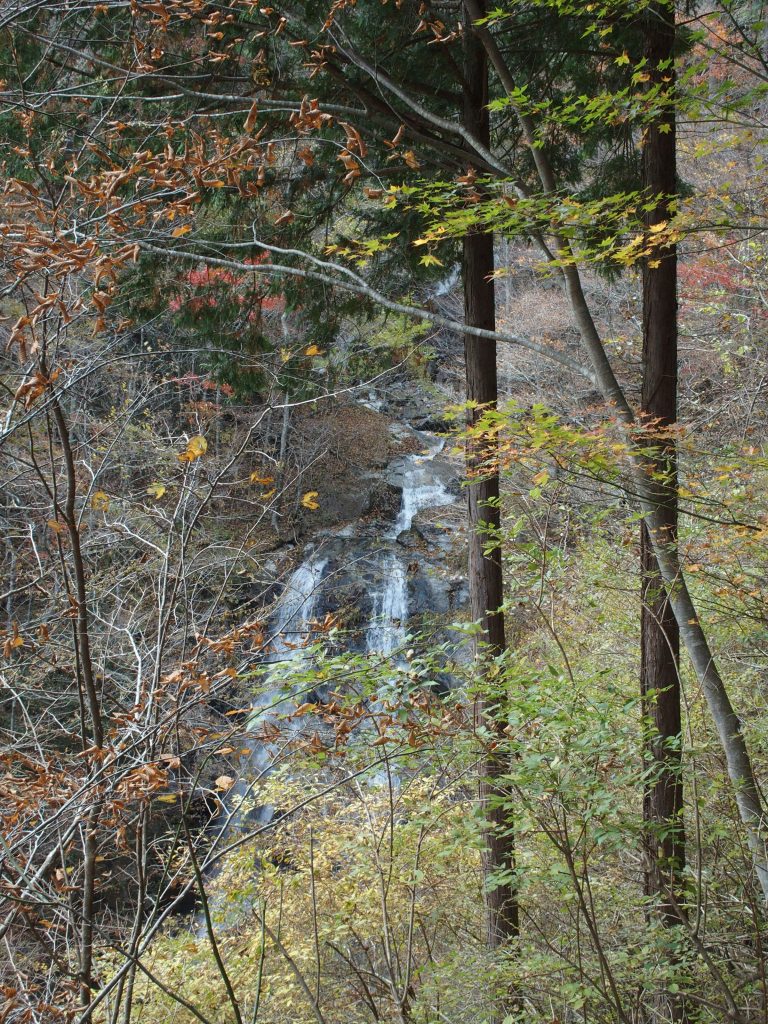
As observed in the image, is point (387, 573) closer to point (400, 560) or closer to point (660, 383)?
point (400, 560)

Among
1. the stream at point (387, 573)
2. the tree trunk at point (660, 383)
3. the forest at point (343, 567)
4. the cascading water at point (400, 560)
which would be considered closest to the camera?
the forest at point (343, 567)

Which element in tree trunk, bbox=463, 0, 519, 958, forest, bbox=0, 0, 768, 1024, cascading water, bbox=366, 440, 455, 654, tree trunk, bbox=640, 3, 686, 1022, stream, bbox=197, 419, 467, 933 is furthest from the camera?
stream, bbox=197, 419, 467, 933

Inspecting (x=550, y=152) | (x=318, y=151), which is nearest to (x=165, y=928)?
(x=318, y=151)

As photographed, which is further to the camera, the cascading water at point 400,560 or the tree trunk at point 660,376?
the cascading water at point 400,560

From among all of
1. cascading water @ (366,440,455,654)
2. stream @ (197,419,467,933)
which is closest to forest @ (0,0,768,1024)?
cascading water @ (366,440,455,654)

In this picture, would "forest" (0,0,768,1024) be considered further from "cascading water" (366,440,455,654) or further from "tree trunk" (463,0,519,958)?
"cascading water" (366,440,455,654)

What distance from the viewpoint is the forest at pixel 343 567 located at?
2.72 meters

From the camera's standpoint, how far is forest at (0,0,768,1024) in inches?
107

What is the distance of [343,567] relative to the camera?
20.3 feet

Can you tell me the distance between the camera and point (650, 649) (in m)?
4.96

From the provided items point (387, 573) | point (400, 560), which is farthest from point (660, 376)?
point (400, 560)

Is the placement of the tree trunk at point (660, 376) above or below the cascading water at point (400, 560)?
above

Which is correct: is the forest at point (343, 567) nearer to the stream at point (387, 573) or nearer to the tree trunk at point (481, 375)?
the tree trunk at point (481, 375)

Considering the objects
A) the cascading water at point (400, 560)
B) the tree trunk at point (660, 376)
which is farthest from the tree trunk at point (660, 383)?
the cascading water at point (400, 560)
